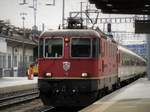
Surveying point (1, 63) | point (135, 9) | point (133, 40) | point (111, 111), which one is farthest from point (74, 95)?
point (133, 40)

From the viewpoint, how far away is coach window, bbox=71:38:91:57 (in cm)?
1872

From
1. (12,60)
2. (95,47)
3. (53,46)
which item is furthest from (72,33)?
(12,60)

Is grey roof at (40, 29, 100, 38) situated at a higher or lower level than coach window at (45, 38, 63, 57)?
higher

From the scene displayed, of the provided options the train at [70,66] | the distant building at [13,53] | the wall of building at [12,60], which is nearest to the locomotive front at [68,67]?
the train at [70,66]

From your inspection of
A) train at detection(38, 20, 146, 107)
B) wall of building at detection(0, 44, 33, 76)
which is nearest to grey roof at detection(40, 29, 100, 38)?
train at detection(38, 20, 146, 107)

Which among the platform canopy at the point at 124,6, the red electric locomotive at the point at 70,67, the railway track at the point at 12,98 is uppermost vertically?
the platform canopy at the point at 124,6

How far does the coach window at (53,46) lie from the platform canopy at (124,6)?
1.91m

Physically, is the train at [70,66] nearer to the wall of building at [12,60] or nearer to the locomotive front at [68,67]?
the locomotive front at [68,67]

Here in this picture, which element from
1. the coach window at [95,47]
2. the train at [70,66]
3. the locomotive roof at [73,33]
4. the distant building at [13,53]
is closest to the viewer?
the train at [70,66]

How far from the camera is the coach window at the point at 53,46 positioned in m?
18.9

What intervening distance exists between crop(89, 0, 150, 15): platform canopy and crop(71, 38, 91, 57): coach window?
4.76ft

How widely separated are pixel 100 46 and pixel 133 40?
77.0 metres

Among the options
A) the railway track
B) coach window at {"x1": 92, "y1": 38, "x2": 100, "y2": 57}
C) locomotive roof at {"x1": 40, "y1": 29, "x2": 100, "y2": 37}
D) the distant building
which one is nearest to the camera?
coach window at {"x1": 92, "y1": 38, "x2": 100, "y2": 57}

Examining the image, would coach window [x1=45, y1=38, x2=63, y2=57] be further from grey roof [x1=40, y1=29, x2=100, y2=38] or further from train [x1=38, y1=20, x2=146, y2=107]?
grey roof [x1=40, y1=29, x2=100, y2=38]
